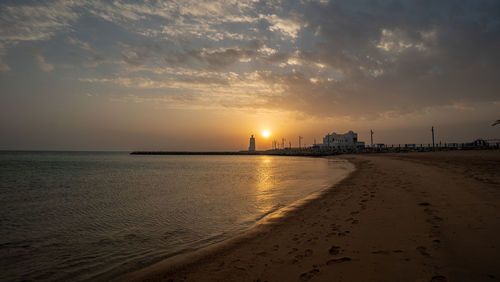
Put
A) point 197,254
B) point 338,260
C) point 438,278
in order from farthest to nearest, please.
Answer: point 197,254, point 338,260, point 438,278

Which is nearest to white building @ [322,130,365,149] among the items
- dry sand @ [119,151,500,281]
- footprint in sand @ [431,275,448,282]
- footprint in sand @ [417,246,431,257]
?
dry sand @ [119,151,500,281]

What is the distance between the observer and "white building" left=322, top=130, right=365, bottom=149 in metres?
140

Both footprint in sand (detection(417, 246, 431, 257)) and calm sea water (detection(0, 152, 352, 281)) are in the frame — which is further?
calm sea water (detection(0, 152, 352, 281))

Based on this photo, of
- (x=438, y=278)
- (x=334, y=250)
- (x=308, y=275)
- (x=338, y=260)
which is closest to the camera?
(x=438, y=278)

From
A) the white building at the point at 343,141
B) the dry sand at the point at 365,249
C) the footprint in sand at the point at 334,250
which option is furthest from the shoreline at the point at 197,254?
the white building at the point at 343,141

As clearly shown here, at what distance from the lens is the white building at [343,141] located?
140m

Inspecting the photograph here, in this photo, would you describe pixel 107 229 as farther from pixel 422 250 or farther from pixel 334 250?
pixel 422 250

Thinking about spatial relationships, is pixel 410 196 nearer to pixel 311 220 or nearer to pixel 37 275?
pixel 311 220

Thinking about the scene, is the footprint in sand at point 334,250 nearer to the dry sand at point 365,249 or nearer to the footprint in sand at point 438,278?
the dry sand at point 365,249

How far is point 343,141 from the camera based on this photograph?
14238cm

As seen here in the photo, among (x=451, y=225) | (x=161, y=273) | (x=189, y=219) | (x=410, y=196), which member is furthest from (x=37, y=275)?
(x=410, y=196)

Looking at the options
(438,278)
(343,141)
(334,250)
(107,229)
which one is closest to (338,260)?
(334,250)

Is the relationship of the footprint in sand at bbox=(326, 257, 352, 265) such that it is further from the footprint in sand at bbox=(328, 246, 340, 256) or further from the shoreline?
the shoreline

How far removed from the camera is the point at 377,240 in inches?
214
